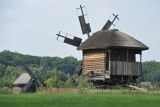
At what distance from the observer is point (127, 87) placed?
137 ft

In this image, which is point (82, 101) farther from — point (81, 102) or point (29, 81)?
point (29, 81)

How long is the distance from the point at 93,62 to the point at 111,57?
1.86 m

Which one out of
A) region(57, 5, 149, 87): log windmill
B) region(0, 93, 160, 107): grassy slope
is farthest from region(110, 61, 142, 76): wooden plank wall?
region(0, 93, 160, 107): grassy slope

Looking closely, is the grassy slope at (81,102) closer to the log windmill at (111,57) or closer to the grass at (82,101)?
the grass at (82,101)

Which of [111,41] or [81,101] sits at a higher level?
[111,41]

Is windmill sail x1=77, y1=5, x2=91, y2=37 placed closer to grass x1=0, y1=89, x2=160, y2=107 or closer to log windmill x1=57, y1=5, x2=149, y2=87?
log windmill x1=57, y1=5, x2=149, y2=87

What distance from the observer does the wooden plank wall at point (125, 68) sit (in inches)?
1588

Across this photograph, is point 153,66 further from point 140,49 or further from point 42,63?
point 140,49

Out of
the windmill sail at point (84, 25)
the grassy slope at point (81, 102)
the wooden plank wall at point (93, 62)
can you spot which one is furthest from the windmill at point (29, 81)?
the grassy slope at point (81, 102)

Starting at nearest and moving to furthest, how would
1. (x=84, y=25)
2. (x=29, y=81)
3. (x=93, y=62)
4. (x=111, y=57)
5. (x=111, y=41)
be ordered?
(x=111, y=41), (x=111, y=57), (x=93, y=62), (x=84, y=25), (x=29, y=81)

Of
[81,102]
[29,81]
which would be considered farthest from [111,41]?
[29,81]

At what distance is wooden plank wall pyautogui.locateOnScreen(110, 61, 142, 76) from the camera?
40.3 metres

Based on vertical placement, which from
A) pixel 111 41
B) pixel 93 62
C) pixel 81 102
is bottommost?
pixel 81 102

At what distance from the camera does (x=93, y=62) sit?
1660 inches
